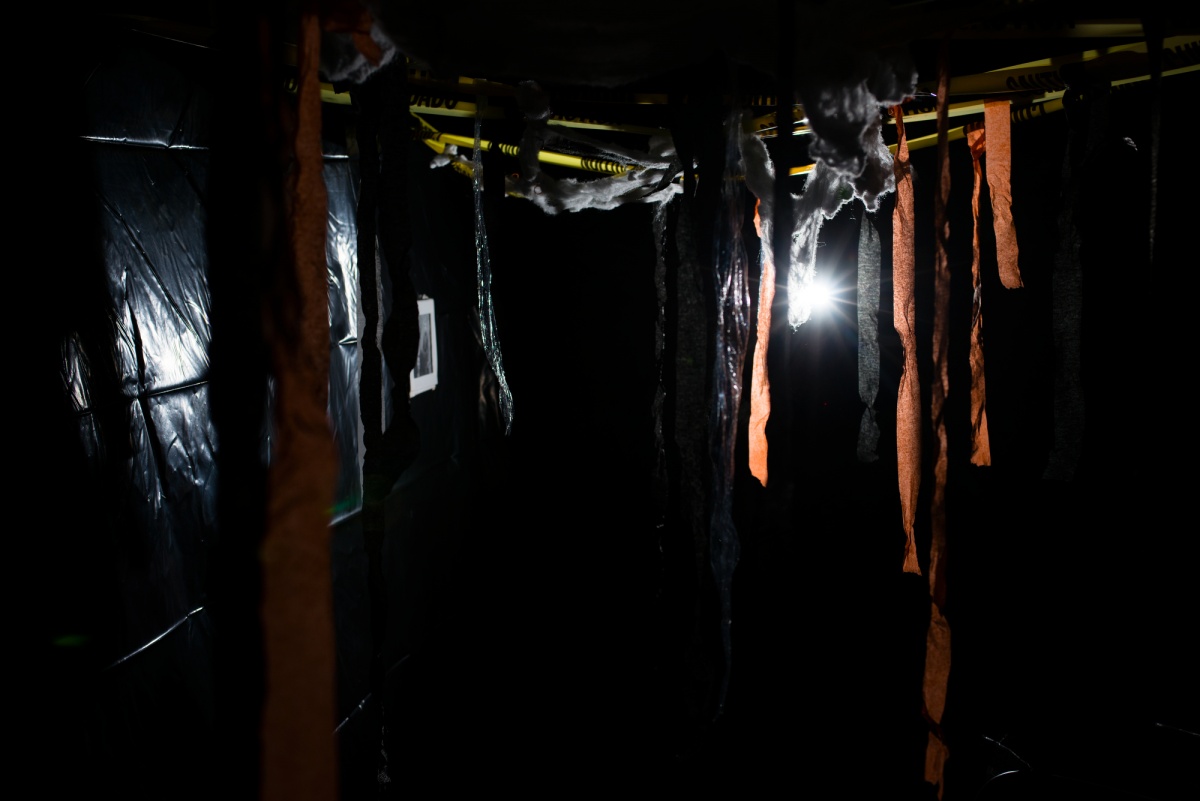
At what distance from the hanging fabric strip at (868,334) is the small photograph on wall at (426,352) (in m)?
1.45

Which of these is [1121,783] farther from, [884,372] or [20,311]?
[20,311]

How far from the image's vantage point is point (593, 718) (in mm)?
2529

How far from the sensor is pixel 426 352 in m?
2.22

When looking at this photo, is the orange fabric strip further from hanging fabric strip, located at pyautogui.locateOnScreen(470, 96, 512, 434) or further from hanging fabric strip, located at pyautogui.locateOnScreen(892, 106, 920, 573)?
hanging fabric strip, located at pyautogui.locateOnScreen(470, 96, 512, 434)

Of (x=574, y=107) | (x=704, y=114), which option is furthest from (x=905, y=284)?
(x=574, y=107)

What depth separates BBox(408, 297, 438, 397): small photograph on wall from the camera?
2.18 meters

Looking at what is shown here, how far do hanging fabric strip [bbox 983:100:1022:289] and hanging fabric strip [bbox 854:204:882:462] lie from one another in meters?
0.42

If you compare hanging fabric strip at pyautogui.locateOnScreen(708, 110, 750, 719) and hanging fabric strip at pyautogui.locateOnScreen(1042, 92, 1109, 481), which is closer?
hanging fabric strip at pyautogui.locateOnScreen(708, 110, 750, 719)

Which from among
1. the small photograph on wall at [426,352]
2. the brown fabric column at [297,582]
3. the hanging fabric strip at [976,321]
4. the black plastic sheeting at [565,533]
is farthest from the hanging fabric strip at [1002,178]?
the small photograph on wall at [426,352]

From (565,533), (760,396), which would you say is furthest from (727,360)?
(565,533)

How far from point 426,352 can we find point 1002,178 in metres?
1.78

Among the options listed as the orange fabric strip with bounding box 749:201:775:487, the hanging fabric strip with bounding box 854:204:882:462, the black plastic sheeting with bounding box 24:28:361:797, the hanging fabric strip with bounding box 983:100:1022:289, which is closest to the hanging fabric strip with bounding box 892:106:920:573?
the hanging fabric strip with bounding box 983:100:1022:289

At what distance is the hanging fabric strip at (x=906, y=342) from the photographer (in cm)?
117

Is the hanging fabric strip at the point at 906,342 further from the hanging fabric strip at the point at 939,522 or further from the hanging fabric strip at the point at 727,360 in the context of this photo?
the hanging fabric strip at the point at 727,360
